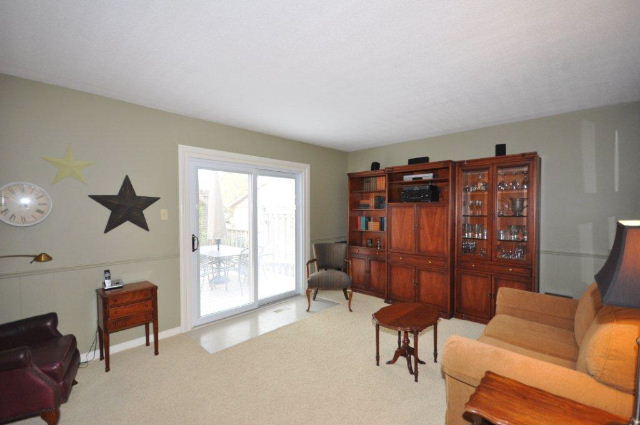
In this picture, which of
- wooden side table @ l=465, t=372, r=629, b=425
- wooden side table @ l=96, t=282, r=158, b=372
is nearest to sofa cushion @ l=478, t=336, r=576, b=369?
wooden side table @ l=465, t=372, r=629, b=425

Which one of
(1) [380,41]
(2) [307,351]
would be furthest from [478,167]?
(2) [307,351]

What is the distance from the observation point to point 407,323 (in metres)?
2.66

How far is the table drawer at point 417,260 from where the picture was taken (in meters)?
4.23

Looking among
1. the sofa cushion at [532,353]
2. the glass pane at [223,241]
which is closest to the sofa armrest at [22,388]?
the glass pane at [223,241]

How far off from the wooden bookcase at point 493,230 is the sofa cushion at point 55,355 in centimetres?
429

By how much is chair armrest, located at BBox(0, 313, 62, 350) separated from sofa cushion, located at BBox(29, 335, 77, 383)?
61 mm

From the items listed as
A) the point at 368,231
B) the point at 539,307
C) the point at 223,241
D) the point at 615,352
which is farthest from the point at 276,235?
the point at 615,352

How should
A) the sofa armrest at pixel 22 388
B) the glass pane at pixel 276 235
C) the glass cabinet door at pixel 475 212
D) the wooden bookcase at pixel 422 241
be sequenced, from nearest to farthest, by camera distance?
the sofa armrest at pixel 22 388 → the glass cabinet door at pixel 475 212 → the wooden bookcase at pixel 422 241 → the glass pane at pixel 276 235

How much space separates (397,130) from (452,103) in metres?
1.15

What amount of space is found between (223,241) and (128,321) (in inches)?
59.9

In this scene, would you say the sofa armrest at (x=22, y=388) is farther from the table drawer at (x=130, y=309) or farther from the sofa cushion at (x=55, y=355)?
the table drawer at (x=130, y=309)

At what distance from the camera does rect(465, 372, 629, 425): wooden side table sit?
4.24ft

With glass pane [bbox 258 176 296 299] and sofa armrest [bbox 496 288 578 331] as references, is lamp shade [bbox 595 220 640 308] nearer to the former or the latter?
sofa armrest [bbox 496 288 578 331]

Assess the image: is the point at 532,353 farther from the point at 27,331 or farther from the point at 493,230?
the point at 27,331
